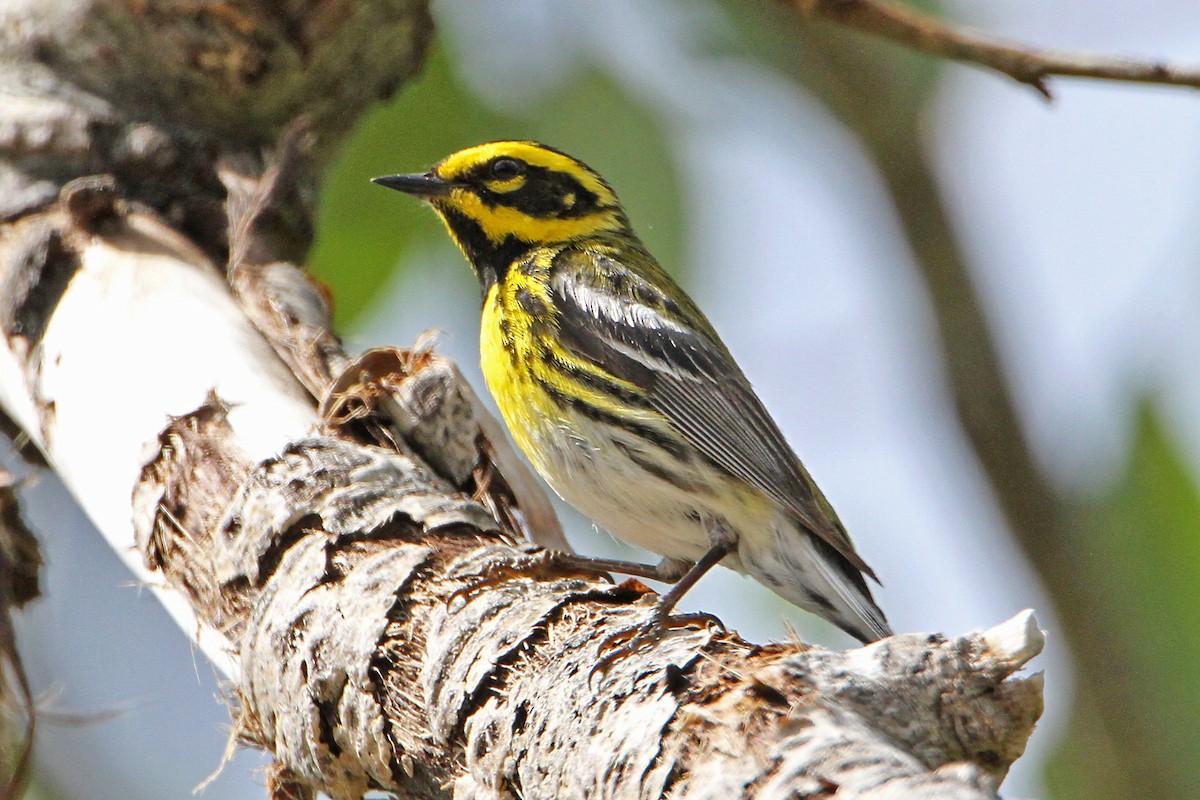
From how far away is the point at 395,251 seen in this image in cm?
517

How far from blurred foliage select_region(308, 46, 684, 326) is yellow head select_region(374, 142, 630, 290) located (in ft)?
1.24

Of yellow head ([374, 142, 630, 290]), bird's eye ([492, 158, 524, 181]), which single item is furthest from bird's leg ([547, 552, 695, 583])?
bird's eye ([492, 158, 524, 181])

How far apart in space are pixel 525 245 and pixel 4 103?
1.77 metres

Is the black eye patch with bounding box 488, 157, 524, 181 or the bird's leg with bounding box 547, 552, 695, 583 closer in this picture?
the bird's leg with bounding box 547, 552, 695, 583

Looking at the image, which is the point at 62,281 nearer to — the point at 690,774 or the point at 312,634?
the point at 312,634

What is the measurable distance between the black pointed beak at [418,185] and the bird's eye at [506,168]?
178 millimetres

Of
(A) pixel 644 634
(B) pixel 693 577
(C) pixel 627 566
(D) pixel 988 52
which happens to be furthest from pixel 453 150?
(A) pixel 644 634

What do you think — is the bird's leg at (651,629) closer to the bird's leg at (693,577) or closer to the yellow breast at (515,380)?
the bird's leg at (693,577)

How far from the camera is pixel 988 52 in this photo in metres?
3.68

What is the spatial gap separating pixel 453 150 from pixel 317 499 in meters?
2.63

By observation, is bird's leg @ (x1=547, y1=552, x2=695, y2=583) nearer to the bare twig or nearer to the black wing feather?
the black wing feather

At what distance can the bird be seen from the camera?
12.5 feet

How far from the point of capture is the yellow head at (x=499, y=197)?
4.69m

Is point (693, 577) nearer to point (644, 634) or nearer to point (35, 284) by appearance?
point (644, 634)
